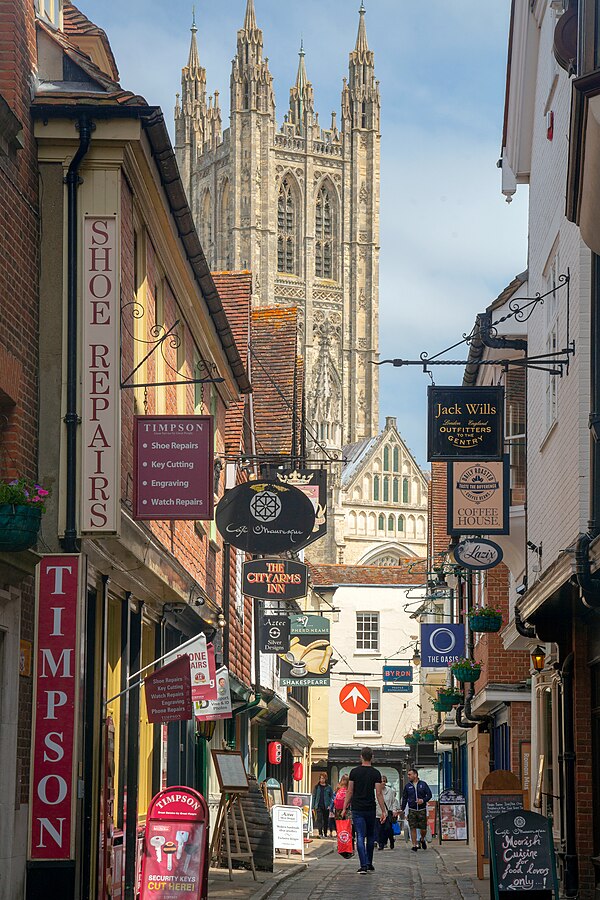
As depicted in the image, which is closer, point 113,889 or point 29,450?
point 29,450

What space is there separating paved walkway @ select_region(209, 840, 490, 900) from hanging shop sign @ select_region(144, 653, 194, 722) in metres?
2.31

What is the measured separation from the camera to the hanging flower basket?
9.86 m

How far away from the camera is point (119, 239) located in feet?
40.6

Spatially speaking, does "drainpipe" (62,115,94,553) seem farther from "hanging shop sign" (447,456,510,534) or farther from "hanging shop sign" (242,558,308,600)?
"hanging shop sign" (242,558,308,600)

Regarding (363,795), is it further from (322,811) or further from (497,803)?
(322,811)

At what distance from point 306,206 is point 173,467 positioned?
113m

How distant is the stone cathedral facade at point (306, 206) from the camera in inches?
4749

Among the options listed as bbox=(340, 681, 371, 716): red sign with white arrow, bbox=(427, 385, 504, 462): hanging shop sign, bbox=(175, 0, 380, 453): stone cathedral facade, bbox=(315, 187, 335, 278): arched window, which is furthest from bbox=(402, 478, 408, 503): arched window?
bbox=(427, 385, 504, 462): hanging shop sign

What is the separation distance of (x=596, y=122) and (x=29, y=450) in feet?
17.2

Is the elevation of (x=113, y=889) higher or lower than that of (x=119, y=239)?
lower

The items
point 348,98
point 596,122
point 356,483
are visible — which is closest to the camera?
point 596,122

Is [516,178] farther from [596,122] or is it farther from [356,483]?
[356,483]

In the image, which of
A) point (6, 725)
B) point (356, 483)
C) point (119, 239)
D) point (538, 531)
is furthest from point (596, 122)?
point (356, 483)

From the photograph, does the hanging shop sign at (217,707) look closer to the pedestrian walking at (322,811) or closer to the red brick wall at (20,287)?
the red brick wall at (20,287)
